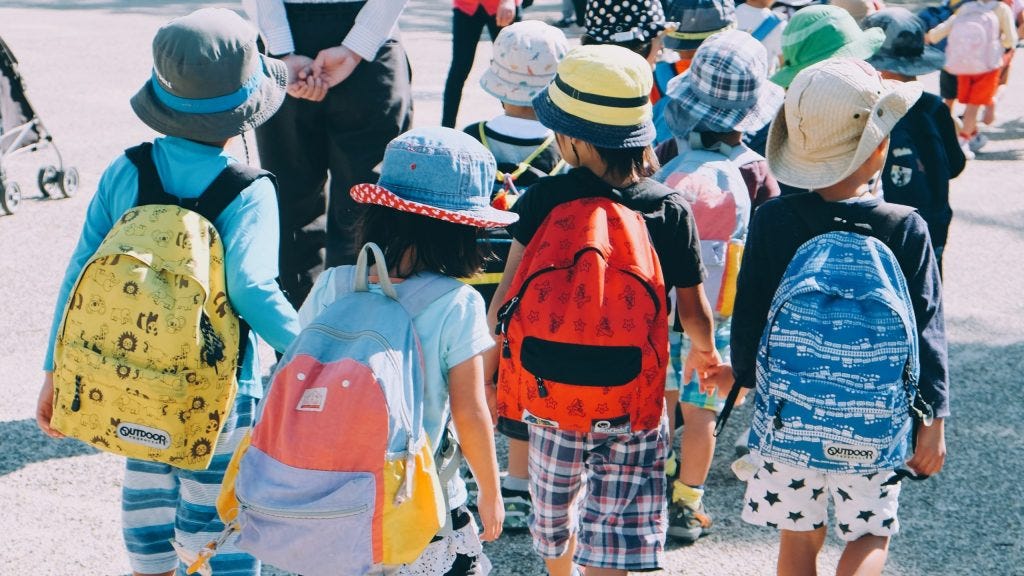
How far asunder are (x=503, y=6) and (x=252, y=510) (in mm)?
5603

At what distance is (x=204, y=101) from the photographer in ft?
9.13

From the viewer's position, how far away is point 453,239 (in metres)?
2.54

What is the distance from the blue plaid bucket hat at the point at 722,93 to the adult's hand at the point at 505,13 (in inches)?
150

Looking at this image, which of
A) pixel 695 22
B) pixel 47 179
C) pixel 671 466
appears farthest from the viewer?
pixel 47 179

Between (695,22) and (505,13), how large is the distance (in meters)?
2.59

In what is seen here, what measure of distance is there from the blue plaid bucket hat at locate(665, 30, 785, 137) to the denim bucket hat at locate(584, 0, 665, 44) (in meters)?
0.92

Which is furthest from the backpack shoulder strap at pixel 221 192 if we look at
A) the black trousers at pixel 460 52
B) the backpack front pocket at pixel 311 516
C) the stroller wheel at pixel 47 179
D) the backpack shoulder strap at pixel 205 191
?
the black trousers at pixel 460 52

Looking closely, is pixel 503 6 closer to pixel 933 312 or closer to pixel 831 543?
pixel 831 543

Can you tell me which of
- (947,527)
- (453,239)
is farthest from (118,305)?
(947,527)

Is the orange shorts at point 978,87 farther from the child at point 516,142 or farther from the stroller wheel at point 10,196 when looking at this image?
the stroller wheel at point 10,196

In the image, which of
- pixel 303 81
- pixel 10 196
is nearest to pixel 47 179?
pixel 10 196

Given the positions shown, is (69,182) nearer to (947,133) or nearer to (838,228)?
(947,133)

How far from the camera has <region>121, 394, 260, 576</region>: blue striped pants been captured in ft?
9.32

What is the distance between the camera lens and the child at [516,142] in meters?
3.72
